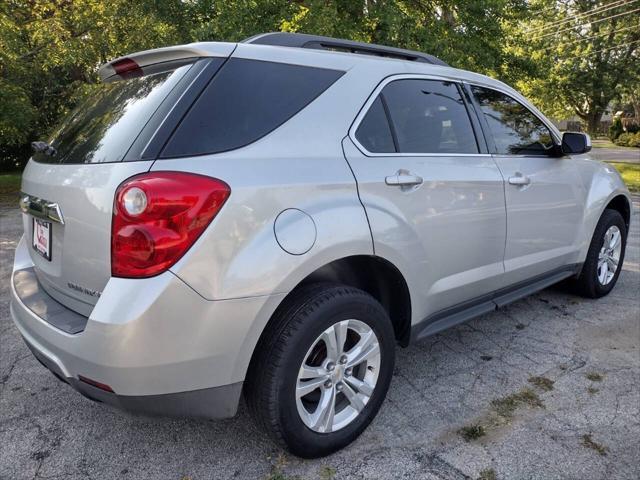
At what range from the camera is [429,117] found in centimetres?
283

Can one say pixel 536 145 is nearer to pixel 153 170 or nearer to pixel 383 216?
pixel 383 216

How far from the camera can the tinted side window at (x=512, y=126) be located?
325cm

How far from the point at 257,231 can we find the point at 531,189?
2.15 metres

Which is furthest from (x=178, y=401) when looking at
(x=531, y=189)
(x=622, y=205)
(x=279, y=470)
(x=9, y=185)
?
(x=9, y=185)

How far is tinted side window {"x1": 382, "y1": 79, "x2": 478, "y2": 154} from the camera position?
2629 millimetres

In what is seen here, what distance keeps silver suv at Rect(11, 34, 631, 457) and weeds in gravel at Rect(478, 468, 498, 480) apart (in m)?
0.54

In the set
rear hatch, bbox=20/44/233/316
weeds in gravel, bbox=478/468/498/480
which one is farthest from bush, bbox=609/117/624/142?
rear hatch, bbox=20/44/233/316

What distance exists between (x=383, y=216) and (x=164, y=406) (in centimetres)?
122

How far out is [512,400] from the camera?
2.79m

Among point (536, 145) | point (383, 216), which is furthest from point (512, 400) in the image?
point (536, 145)

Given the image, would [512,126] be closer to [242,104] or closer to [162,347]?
[242,104]

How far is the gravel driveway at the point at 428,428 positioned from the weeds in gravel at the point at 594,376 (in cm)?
1

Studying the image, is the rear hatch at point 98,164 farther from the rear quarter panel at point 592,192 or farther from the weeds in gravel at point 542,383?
the rear quarter panel at point 592,192

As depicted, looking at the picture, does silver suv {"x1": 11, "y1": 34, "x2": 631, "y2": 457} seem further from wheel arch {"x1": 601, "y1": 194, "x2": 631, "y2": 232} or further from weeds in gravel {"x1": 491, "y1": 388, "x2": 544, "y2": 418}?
wheel arch {"x1": 601, "y1": 194, "x2": 631, "y2": 232}
